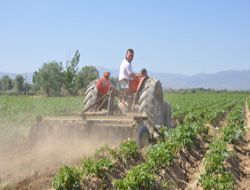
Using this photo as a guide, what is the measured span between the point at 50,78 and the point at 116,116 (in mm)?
73419

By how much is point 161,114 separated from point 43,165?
4569 mm

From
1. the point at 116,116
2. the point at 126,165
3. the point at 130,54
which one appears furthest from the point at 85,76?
the point at 126,165

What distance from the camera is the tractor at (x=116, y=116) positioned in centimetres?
957

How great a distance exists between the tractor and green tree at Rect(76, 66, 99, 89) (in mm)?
64037

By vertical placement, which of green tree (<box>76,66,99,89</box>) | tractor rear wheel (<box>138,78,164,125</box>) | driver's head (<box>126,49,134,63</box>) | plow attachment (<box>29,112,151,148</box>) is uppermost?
green tree (<box>76,66,99,89</box>)

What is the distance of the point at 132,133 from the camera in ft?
31.2

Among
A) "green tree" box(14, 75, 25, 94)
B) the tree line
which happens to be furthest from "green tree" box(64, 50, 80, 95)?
"green tree" box(14, 75, 25, 94)

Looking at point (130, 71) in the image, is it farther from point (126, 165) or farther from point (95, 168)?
point (95, 168)

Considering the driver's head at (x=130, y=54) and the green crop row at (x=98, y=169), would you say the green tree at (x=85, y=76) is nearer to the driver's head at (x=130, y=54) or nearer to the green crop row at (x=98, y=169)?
the driver's head at (x=130, y=54)

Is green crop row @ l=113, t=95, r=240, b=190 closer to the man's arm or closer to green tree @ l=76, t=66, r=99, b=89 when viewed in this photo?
the man's arm

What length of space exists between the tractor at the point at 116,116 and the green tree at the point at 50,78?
65.2 meters

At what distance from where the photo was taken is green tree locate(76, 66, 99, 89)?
80.6m

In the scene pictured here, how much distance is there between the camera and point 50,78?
82.1m

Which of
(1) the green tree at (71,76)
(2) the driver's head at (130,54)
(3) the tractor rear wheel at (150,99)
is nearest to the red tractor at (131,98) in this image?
(3) the tractor rear wheel at (150,99)
